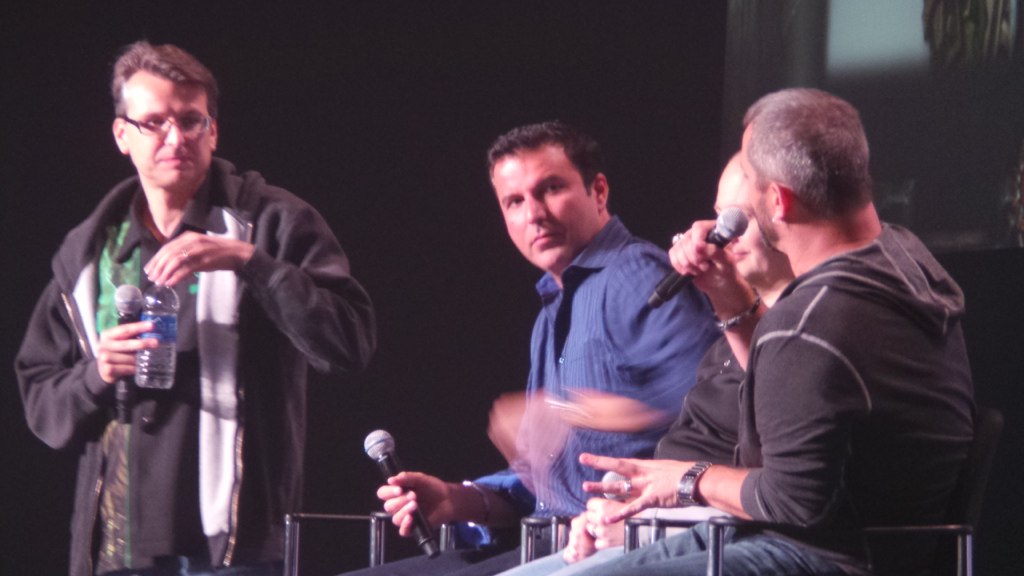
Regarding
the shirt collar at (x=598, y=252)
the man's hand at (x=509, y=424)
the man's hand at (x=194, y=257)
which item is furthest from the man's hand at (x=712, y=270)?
the man's hand at (x=194, y=257)

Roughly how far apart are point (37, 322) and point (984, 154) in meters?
2.20

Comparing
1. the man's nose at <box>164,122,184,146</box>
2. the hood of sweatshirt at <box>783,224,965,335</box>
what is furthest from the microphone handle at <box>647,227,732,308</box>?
the man's nose at <box>164,122,184,146</box>

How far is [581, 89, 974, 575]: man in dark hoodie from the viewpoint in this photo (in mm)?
1578

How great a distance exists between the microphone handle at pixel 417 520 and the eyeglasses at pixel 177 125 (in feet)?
3.02

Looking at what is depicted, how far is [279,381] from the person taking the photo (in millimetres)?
2676

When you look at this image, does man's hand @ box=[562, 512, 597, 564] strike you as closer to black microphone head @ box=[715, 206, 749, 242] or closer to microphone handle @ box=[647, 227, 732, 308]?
microphone handle @ box=[647, 227, 732, 308]

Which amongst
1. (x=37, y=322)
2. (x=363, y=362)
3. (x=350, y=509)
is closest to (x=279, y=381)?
(x=363, y=362)

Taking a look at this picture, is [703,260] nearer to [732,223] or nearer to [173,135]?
[732,223]

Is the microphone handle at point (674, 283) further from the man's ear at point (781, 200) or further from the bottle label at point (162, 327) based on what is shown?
the bottle label at point (162, 327)

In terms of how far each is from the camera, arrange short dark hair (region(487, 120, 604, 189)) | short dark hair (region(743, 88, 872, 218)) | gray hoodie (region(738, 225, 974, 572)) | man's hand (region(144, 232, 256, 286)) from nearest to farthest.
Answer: gray hoodie (region(738, 225, 974, 572))
short dark hair (region(743, 88, 872, 218))
man's hand (region(144, 232, 256, 286))
short dark hair (region(487, 120, 604, 189))

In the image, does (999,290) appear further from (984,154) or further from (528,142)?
(528,142)

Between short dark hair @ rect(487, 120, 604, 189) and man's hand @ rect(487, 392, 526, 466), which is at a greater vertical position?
short dark hair @ rect(487, 120, 604, 189)

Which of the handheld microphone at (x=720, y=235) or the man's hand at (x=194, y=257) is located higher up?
the handheld microphone at (x=720, y=235)

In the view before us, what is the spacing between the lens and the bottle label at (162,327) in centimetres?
255
